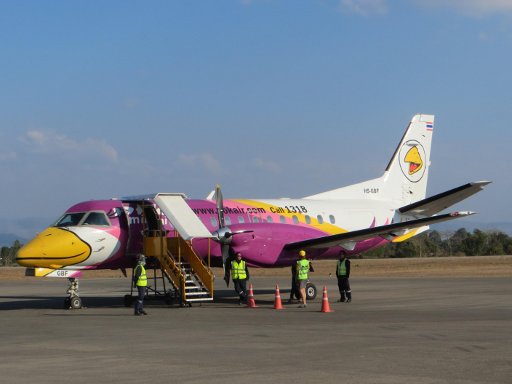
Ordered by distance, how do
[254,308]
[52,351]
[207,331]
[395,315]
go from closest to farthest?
[52,351]
[207,331]
[395,315]
[254,308]

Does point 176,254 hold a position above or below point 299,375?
above

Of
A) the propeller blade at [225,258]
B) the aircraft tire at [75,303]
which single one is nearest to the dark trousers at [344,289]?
the propeller blade at [225,258]

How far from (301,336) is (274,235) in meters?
10.3

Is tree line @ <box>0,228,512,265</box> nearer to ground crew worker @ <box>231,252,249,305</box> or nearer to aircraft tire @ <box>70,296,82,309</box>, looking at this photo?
ground crew worker @ <box>231,252,249,305</box>

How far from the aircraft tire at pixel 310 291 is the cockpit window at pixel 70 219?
23.2 ft

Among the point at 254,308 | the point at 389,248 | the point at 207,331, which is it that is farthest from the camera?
the point at 389,248

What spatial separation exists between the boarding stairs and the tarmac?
627mm

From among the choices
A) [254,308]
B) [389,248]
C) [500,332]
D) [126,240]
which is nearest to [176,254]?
[126,240]

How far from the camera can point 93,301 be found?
27453 millimetres

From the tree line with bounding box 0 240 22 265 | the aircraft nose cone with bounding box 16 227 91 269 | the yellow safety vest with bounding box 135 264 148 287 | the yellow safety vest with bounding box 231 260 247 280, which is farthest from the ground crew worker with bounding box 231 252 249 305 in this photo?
the tree line with bounding box 0 240 22 265

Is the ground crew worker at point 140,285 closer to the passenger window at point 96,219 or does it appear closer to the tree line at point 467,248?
the passenger window at point 96,219

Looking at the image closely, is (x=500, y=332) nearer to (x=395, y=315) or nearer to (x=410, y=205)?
(x=395, y=315)

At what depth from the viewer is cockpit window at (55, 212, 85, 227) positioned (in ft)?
78.3

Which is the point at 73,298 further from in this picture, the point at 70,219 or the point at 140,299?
the point at 140,299
